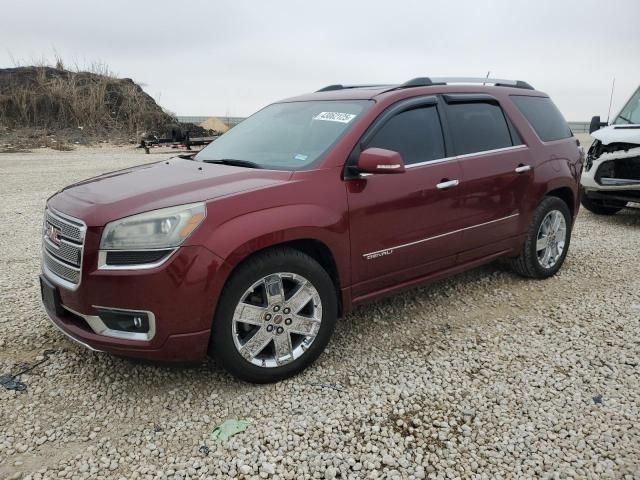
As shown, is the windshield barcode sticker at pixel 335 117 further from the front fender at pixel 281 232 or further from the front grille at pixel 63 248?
the front grille at pixel 63 248

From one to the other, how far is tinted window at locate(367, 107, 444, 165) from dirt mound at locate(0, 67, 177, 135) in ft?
72.3

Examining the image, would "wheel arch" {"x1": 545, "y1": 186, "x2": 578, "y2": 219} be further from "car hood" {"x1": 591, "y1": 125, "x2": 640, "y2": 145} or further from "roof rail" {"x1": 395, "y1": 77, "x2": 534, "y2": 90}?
"car hood" {"x1": 591, "y1": 125, "x2": 640, "y2": 145}

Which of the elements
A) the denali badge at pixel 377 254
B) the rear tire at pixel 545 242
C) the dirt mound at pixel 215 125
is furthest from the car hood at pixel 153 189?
the dirt mound at pixel 215 125

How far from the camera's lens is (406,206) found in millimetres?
3584

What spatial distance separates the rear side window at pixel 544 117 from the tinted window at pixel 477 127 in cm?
39

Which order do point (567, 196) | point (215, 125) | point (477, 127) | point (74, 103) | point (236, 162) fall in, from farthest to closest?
1. point (215, 125)
2. point (74, 103)
3. point (567, 196)
4. point (477, 127)
5. point (236, 162)

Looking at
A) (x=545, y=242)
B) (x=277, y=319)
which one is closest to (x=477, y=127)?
(x=545, y=242)

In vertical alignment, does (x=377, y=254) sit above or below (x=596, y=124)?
below

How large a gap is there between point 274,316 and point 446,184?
5.40 ft

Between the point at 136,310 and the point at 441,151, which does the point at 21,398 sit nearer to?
the point at 136,310

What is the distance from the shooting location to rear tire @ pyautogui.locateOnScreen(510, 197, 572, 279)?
4758 millimetres

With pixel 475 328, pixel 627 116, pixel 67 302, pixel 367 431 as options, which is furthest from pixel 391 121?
pixel 627 116

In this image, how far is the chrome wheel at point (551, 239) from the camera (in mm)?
4887

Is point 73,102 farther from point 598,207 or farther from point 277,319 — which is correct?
point 277,319
